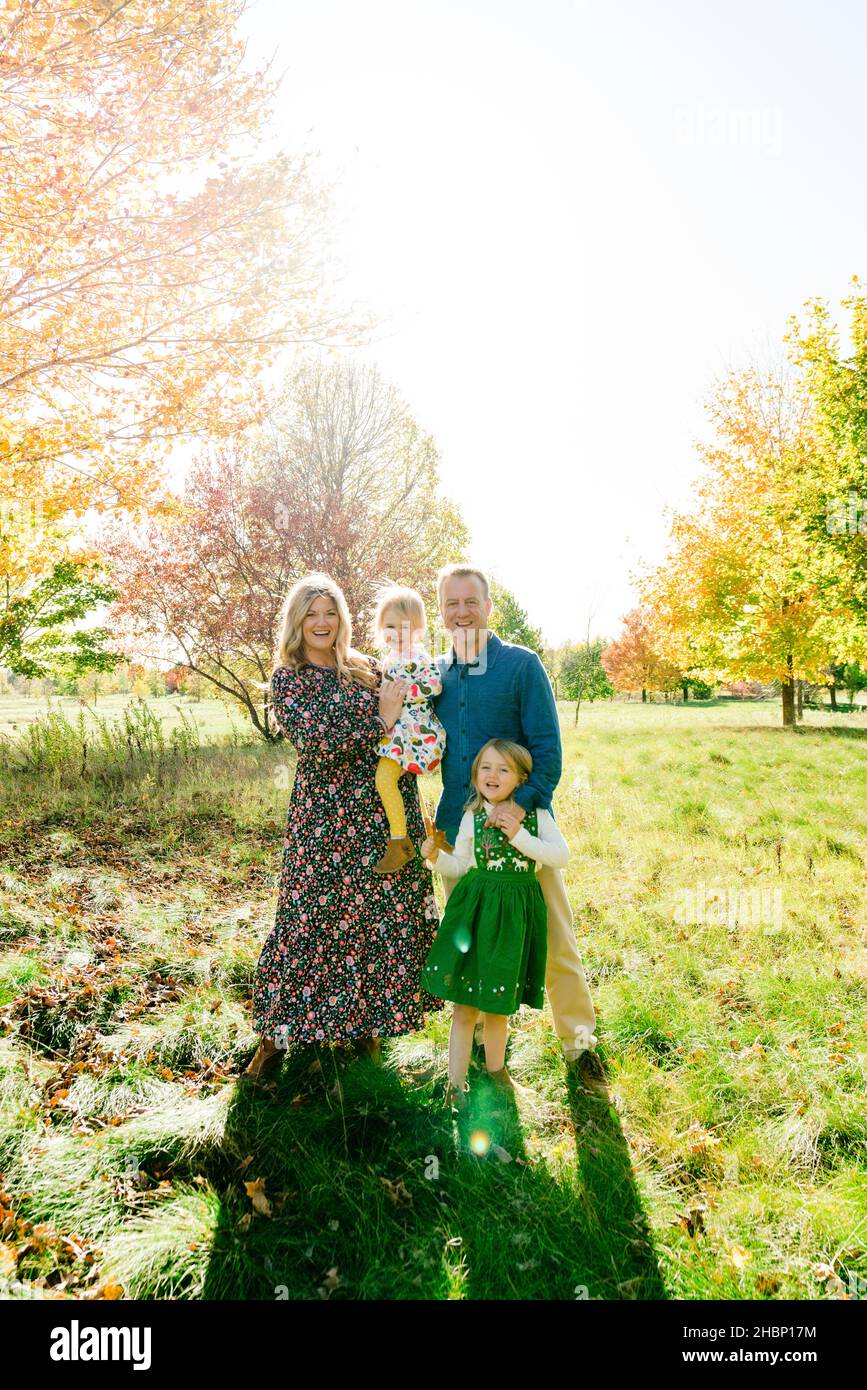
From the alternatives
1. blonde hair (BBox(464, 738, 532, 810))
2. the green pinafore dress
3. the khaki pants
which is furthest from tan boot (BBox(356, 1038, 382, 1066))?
blonde hair (BBox(464, 738, 532, 810))

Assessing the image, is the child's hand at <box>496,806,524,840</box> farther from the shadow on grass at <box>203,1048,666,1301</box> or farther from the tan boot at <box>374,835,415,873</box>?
the shadow on grass at <box>203,1048,666,1301</box>

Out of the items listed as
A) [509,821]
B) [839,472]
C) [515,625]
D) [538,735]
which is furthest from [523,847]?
[515,625]

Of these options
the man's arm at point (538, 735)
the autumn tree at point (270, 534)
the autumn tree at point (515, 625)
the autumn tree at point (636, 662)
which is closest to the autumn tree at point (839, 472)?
the autumn tree at point (270, 534)

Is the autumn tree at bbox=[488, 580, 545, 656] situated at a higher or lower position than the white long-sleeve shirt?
higher

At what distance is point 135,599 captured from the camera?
586 inches

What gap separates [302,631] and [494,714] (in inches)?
41.5

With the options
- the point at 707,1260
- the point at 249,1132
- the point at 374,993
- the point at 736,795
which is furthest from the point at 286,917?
the point at 736,795

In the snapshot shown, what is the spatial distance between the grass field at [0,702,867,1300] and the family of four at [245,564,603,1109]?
0.31 metres

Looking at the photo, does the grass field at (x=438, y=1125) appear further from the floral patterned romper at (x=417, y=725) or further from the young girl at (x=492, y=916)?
the floral patterned romper at (x=417, y=725)

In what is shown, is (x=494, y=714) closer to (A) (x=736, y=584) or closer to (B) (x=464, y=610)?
(B) (x=464, y=610)

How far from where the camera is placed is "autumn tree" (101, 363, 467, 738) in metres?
14.8

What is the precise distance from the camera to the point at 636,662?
49281 mm
